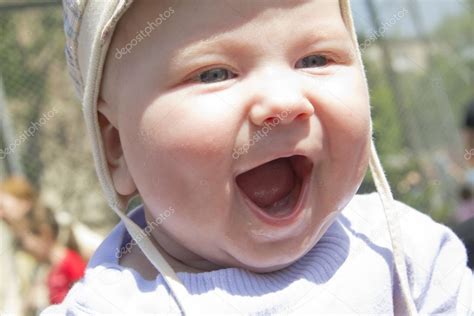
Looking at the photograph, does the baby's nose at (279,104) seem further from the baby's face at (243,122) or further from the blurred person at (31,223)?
the blurred person at (31,223)

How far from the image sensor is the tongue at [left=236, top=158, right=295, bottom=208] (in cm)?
117

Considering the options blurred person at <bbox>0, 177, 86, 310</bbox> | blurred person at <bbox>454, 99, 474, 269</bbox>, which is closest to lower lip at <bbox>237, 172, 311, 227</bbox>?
blurred person at <bbox>454, 99, 474, 269</bbox>

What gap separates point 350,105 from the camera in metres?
1.17

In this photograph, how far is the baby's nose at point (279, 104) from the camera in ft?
3.55

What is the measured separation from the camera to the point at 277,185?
3.85 feet

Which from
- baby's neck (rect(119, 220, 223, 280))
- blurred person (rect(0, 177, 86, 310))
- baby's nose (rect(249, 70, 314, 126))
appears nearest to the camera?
baby's nose (rect(249, 70, 314, 126))

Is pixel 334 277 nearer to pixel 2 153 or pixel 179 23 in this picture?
pixel 179 23

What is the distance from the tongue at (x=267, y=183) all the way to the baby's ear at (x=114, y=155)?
23cm

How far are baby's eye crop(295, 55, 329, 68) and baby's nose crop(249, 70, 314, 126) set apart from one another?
72 millimetres

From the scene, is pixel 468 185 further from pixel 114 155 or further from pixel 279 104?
pixel 279 104

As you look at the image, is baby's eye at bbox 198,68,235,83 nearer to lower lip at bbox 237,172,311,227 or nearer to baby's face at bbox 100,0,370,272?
baby's face at bbox 100,0,370,272

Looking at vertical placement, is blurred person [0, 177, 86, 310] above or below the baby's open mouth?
above

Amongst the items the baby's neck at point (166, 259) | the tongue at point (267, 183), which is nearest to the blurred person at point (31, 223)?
the baby's neck at point (166, 259)

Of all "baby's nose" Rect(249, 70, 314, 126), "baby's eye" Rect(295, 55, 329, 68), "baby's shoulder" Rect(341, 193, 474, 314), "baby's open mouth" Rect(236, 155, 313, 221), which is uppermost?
"baby's eye" Rect(295, 55, 329, 68)
